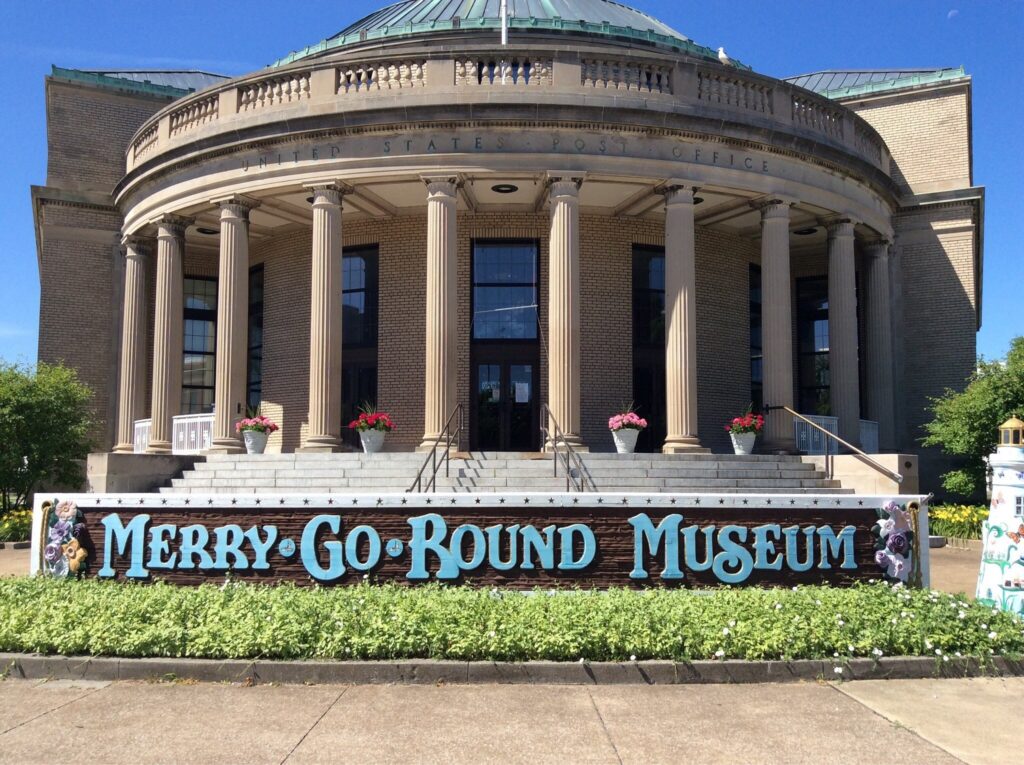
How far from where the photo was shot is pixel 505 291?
864 inches

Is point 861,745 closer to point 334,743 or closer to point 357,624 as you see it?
point 334,743

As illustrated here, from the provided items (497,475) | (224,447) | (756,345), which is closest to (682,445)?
(497,475)

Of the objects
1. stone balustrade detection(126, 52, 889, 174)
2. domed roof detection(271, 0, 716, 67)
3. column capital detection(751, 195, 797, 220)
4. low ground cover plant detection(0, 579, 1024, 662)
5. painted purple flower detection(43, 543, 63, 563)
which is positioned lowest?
low ground cover plant detection(0, 579, 1024, 662)

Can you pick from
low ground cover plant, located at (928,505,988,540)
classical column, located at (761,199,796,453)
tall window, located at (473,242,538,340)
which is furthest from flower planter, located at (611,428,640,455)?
low ground cover plant, located at (928,505,988,540)

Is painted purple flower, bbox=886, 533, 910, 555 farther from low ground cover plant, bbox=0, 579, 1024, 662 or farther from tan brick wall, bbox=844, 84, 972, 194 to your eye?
tan brick wall, bbox=844, 84, 972, 194

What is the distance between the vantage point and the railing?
2139cm

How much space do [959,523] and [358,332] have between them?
1443 centimetres

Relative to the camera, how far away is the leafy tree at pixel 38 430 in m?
20.5

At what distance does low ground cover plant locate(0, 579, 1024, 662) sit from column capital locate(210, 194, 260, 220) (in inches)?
476

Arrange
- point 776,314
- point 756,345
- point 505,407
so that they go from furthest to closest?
point 756,345 < point 505,407 < point 776,314

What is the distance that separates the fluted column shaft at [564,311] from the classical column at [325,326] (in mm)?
4339

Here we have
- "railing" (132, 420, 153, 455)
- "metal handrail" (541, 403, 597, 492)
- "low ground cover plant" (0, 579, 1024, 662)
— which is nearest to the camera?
"low ground cover plant" (0, 579, 1024, 662)

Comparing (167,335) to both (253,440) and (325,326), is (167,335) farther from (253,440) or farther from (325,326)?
(325,326)

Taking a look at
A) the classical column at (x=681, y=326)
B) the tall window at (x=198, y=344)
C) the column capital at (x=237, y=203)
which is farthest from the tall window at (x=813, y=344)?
the tall window at (x=198, y=344)
